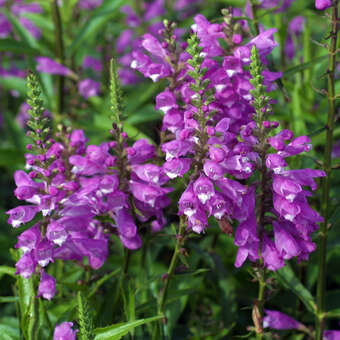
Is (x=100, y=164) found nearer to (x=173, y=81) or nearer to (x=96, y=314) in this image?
(x=173, y=81)

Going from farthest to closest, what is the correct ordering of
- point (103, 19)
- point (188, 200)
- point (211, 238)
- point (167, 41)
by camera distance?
1. point (103, 19)
2. point (211, 238)
3. point (167, 41)
4. point (188, 200)

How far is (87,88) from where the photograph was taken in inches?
180

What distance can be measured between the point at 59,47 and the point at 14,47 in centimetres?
61

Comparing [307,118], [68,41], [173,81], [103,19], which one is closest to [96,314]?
[173,81]

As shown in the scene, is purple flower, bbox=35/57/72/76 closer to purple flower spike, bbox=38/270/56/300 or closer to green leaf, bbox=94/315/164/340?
purple flower spike, bbox=38/270/56/300

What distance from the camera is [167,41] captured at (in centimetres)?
235

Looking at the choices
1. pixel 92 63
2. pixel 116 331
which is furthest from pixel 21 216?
pixel 92 63

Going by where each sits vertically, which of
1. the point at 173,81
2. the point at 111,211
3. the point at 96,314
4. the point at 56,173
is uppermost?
the point at 173,81

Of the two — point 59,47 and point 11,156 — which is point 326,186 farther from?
point 59,47

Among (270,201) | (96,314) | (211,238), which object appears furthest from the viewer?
(211,238)

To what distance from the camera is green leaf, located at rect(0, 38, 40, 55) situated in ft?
11.8

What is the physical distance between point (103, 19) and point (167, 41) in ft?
6.23

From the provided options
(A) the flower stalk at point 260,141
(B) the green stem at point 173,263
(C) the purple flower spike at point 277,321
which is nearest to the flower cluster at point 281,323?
(C) the purple flower spike at point 277,321

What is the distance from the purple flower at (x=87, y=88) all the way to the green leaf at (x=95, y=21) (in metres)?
0.45
